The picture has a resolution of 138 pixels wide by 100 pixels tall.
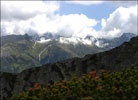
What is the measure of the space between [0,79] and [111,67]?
40.0 m

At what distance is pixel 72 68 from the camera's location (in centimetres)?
6775

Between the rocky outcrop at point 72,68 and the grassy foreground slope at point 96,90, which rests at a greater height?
the grassy foreground slope at point 96,90

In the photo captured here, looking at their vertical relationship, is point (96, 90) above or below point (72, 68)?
above

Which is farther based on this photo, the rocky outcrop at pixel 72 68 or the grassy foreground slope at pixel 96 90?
the rocky outcrop at pixel 72 68

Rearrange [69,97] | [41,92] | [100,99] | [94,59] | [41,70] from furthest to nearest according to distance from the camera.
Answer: [41,70] → [94,59] → [41,92] → [69,97] → [100,99]

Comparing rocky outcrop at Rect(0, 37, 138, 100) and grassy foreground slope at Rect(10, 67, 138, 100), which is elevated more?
grassy foreground slope at Rect(10, 67, 138, 100)

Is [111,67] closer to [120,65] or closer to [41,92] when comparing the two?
[120,65]

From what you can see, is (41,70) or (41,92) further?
(41,70)

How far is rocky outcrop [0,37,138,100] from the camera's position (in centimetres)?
5641

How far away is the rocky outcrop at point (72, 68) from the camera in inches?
2221

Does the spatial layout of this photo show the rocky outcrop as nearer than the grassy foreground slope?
No

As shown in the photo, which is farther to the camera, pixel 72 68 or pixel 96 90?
pixel 72 68

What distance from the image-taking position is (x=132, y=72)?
1775 cm

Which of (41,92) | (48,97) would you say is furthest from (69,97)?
(41,92)
